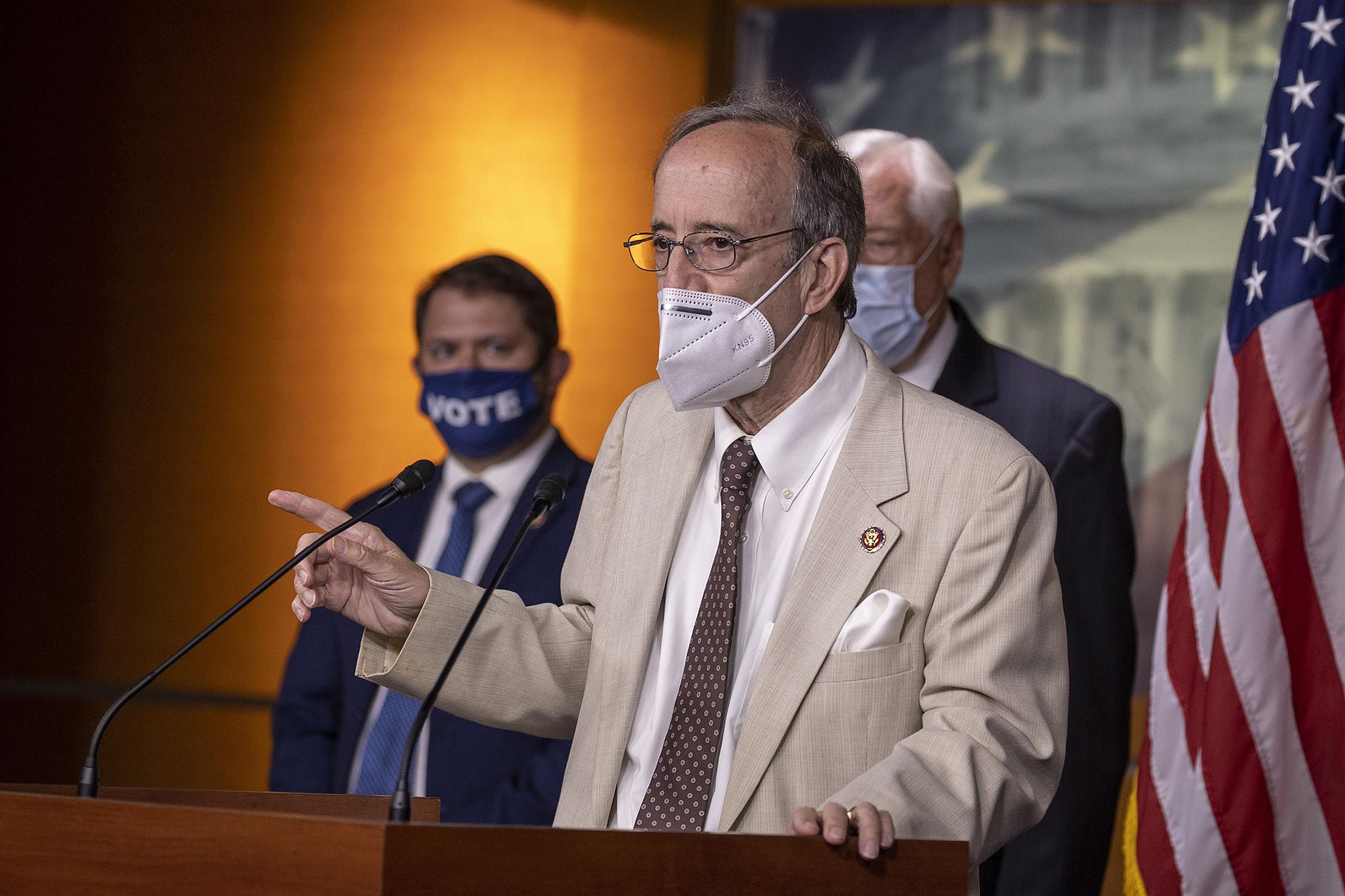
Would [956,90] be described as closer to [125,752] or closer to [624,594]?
[624,594]

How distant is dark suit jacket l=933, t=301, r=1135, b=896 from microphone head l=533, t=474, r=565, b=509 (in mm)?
1346

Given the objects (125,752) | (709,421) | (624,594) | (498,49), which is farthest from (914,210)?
(125,752)

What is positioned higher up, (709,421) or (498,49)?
(498,49)

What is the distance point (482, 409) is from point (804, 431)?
1.43 meters

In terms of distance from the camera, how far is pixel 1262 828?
2771mm

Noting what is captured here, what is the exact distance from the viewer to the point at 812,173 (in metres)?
2.25

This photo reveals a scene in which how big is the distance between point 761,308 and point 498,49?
3504mm

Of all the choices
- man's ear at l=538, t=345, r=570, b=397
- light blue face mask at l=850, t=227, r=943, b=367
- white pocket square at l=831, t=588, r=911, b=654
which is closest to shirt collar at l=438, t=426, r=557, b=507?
man's ear at l=538, t=345, r=570, b=397

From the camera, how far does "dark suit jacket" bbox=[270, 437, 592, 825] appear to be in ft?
10.2

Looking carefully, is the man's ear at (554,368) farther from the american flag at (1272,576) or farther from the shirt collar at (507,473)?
the american flag at (1272,576)

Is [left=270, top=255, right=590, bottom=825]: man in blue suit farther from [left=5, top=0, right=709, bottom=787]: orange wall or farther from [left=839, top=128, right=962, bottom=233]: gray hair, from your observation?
[left=5, top=0, right=709, bottom=787]: orange wall

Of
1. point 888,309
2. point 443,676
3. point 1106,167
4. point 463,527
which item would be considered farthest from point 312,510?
point 1106,167

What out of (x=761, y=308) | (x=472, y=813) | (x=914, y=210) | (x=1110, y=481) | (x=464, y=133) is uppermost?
(x=464, y=133)

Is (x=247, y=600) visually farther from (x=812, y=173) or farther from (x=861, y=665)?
(x=812, y=173)
